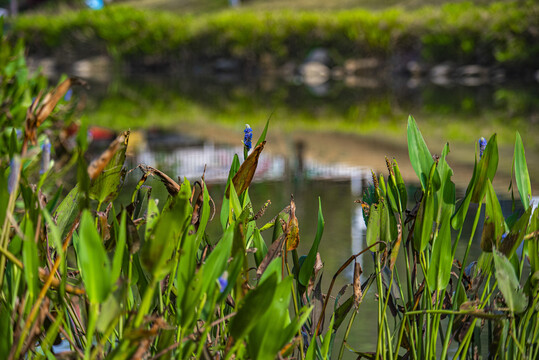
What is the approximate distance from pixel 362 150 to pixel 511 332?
5.04 m

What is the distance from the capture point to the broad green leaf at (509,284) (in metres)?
1.13

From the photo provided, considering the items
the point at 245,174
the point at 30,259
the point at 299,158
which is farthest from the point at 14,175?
→ the point at 299,158

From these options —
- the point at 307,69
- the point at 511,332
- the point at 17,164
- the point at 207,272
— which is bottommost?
the point at 511,332

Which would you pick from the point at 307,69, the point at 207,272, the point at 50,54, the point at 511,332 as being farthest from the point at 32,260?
the point at 50,54

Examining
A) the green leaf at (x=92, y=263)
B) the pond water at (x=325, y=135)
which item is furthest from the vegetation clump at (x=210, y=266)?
the pond water at (x=325, y=135)

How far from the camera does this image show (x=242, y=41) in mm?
21094

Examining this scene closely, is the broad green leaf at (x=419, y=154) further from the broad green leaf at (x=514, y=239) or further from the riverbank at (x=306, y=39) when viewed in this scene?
the riverbank at (x=306, y=39)

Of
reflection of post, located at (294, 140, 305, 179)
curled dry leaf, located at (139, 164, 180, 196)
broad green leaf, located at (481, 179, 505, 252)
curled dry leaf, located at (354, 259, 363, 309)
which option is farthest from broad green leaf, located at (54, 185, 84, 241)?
reflection of post, located at (294, 140, 305, 179)

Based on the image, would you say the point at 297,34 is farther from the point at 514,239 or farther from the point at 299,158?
the point at 514,239

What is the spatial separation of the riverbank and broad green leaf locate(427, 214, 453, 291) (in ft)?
46.1

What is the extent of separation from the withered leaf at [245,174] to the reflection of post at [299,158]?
3621 mm

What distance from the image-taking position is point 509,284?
1.16m

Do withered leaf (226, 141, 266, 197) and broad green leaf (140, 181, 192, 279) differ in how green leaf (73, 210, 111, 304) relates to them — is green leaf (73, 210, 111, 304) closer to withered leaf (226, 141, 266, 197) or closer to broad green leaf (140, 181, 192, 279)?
broad green leaf (140, 181, 192, 279)

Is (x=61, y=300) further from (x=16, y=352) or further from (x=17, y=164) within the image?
(x=17, y=164)
